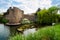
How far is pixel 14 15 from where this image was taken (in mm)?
4781

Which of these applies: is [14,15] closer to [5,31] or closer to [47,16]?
[5,31]

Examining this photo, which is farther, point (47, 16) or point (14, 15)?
point (14, 15)

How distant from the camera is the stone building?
475 centimetres

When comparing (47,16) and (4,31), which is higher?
(47,16)

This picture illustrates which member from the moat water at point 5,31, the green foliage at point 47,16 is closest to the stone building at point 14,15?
the moat water at point 5,31

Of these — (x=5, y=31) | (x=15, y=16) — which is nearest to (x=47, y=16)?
(x=15, y=16)

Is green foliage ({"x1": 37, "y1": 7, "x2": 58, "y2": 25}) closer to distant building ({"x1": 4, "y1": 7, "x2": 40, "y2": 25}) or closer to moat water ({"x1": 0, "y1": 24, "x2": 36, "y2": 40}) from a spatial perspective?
distant building ({"x1": 4, "y1": 7, "x2": 40, "y2": 25})

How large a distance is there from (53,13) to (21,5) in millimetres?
751

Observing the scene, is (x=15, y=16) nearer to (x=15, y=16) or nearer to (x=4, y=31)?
(x=15, y=16)

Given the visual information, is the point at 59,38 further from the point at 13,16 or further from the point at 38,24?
the point at 13,16

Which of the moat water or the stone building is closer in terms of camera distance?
the moat water

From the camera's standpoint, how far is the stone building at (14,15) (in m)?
4.75

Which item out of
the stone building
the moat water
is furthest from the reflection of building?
the moat water

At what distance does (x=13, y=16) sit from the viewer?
15.7 ft
